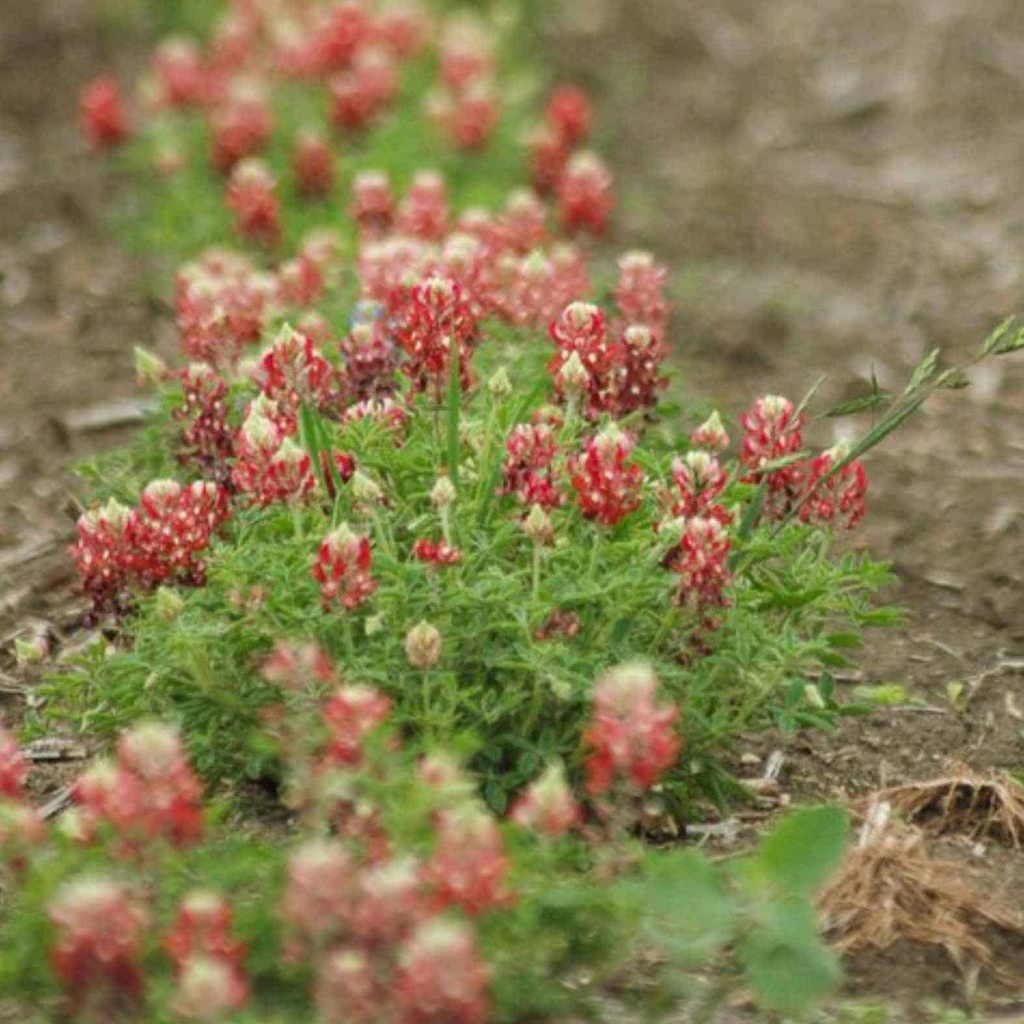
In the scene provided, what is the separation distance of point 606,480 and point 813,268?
352 cm

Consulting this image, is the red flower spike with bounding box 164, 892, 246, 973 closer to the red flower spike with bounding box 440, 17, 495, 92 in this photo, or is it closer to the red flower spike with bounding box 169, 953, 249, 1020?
the red flower spike with bounding box 169, 953, 249, 1020

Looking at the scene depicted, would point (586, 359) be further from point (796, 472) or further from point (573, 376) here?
point (796, 472)

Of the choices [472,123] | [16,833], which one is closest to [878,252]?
[472,123]

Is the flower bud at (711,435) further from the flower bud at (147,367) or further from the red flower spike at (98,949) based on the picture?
the red flower spike at (98,949)

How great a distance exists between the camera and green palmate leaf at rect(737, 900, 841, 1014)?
113 inches

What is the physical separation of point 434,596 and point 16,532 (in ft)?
5.99

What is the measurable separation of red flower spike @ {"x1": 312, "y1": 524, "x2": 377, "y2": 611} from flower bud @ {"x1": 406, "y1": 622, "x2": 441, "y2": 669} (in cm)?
10

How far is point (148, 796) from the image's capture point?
2869mm

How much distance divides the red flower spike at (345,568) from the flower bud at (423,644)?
0.32ft

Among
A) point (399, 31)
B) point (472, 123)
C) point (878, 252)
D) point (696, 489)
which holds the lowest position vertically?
point (878, 252)

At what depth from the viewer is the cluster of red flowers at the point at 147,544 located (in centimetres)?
366

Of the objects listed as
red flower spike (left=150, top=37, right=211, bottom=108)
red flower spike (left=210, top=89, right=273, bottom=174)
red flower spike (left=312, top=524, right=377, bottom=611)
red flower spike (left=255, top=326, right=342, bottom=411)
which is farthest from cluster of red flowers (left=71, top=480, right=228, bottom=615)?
red flower spike (left=150, top=37, right=211, bottom=108)

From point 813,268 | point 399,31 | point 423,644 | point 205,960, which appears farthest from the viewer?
point 399,31

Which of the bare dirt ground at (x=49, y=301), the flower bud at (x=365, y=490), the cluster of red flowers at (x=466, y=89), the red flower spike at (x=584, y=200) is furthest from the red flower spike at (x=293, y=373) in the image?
the cluster of red flowers at (x=466, y=89)
